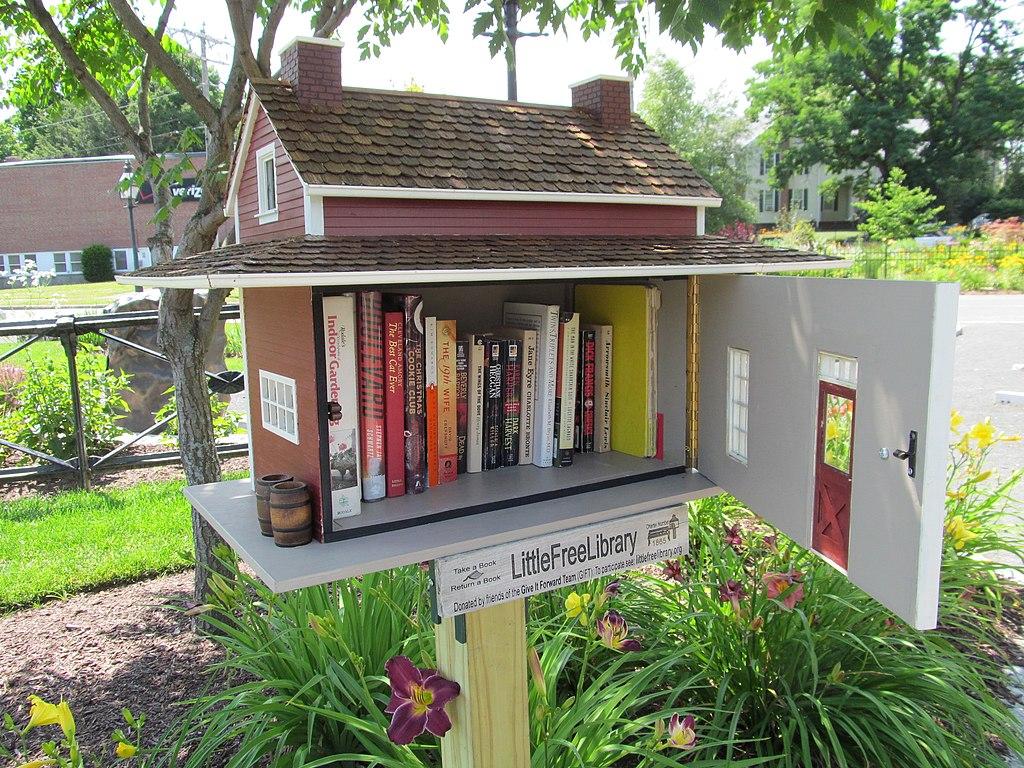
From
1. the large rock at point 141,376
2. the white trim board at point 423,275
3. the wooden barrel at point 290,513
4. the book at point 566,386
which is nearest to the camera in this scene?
the white trim board at point 423,275


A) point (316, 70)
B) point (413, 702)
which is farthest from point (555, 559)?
point (316, 70)

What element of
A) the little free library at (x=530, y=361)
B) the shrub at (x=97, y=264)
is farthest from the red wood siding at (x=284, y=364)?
the shrub at (x=97, y=264)

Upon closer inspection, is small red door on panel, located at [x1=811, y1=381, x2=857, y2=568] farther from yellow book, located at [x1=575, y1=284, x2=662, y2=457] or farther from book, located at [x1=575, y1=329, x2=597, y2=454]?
book, located at [x1=575, y1=329, x2=597, y2=454]

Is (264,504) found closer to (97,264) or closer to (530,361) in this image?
(530,361)

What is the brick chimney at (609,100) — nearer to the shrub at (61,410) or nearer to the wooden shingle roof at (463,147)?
the wooden shingle roof at (463,147)

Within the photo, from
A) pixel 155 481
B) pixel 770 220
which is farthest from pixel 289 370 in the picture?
pixel 770 220

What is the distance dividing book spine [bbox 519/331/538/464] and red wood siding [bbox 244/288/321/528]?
27.6 inches

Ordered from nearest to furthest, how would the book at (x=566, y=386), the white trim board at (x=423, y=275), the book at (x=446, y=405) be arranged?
the white trim board at (x=423, y=275) → the book at (x=446, y=405) → the book at (x=566, y=386)

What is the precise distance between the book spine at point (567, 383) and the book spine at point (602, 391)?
12 centimetres

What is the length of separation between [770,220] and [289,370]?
48.7 meters

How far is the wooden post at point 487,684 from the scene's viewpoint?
2.14m

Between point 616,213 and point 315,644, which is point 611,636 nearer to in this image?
point 315,644

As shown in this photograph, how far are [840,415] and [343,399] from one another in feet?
4.16

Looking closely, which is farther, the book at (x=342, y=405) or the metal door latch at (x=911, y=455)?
the book at (x=342, y=405)
